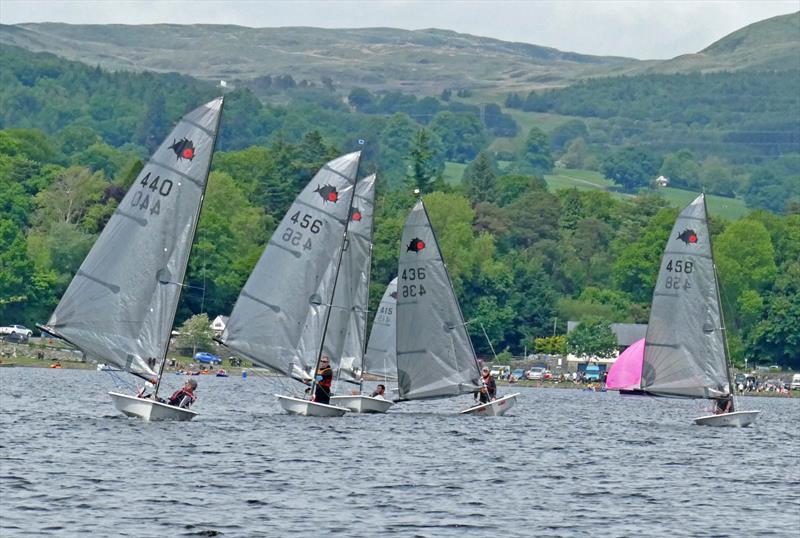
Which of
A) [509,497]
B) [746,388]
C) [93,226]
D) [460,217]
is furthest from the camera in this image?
[460,217]

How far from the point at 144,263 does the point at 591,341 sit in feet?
383

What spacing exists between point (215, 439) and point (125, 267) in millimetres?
5825

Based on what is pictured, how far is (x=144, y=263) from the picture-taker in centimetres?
5422

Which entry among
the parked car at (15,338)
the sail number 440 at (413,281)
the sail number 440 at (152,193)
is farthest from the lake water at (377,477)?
the parked car at (15,338)

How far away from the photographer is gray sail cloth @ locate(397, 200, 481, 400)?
66.0 metres

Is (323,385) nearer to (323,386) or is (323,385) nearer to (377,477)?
(323,386)

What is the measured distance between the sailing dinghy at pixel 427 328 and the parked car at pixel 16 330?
83.1m

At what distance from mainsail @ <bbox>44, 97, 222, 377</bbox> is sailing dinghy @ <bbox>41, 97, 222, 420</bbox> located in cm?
3

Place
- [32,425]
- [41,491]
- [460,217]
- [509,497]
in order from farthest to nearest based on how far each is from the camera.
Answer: [460,217], [32,425], [509,497], [41,491]

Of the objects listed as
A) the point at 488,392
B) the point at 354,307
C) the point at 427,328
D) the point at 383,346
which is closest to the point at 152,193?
the point at 427,328

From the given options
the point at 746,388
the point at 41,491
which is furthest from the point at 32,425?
the point at 746,388

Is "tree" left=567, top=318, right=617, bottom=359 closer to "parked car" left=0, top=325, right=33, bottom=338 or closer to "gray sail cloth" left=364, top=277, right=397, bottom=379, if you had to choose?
"parked car" left=0, top=325, right=33, bottom=338

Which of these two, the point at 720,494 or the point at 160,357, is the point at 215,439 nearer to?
the point at 160,357

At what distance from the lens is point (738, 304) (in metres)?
173
